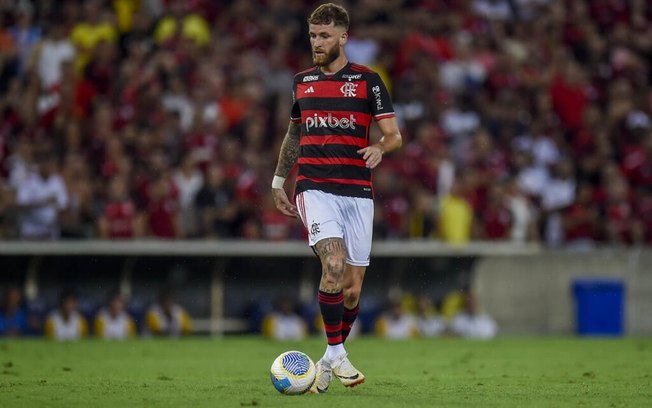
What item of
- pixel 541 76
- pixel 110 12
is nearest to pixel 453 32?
pixel 541 76

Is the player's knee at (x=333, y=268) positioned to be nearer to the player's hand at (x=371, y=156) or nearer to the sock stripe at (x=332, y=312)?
the sock stripe at (x=332, y=312)

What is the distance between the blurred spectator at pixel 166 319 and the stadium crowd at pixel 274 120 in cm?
117

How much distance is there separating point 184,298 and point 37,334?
242 cm

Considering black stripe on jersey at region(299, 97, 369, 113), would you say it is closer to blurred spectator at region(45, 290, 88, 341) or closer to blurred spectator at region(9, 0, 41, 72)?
blurred spectator at region(45, 290, 88, 341)

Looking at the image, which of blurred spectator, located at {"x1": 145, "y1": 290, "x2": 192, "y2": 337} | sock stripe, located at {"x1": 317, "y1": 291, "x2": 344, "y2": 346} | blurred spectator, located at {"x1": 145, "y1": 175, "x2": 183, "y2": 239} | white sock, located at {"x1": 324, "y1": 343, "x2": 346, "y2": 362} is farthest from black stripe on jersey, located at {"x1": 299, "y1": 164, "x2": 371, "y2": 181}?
blurred spectator, located at {"x1": 145, "y1": 290, "x2": 192, "y2": 337}

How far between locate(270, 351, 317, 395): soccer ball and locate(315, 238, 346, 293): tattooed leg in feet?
1.83

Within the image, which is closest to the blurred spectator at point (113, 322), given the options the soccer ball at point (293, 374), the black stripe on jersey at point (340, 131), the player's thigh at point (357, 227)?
the player's thigh at point (357, 227)

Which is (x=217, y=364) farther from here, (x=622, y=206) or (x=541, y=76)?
(x=541, y=76)

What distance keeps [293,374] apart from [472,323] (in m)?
11.5

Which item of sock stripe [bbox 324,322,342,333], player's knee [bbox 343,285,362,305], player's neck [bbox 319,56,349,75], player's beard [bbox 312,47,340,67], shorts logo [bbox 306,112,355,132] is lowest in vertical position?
sock stripe [bbox 324,322,342,333]

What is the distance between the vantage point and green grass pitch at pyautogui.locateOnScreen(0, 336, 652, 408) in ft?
28.6

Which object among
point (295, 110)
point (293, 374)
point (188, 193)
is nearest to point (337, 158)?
point (295, 110)

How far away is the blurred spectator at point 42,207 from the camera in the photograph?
18.5m

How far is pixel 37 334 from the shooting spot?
18875mm
